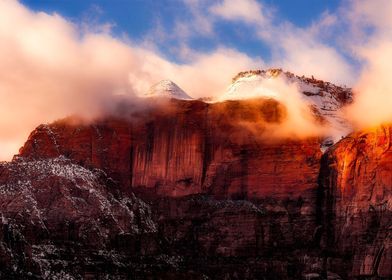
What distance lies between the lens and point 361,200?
19012 centimetres

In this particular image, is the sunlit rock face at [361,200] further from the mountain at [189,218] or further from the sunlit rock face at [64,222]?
the sunlit rock face at [64,222]

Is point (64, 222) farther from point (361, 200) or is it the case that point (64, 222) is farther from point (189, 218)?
point (361, 200)

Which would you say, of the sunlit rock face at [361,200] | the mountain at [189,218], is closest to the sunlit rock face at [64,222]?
the mountain at [189,218]

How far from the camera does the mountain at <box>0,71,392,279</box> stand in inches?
7151

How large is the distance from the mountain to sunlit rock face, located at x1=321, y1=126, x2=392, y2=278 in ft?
0.56

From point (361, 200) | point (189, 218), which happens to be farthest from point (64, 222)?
point (361, 200)

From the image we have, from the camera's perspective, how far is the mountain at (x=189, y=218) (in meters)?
182

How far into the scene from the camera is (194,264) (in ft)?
618

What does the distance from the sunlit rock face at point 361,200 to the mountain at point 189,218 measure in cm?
17

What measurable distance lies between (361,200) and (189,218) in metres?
23.8

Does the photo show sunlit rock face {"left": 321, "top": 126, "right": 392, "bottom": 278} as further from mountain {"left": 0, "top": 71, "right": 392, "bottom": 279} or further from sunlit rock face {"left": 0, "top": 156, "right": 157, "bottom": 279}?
sunlit rock face {"left": 0, "top": 156, "right": 157, "bottom": 279}

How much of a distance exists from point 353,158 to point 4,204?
47590mm

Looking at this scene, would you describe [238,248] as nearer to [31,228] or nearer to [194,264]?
[194,264]

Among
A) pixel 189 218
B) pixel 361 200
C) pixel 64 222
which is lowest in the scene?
pixel 64 222
